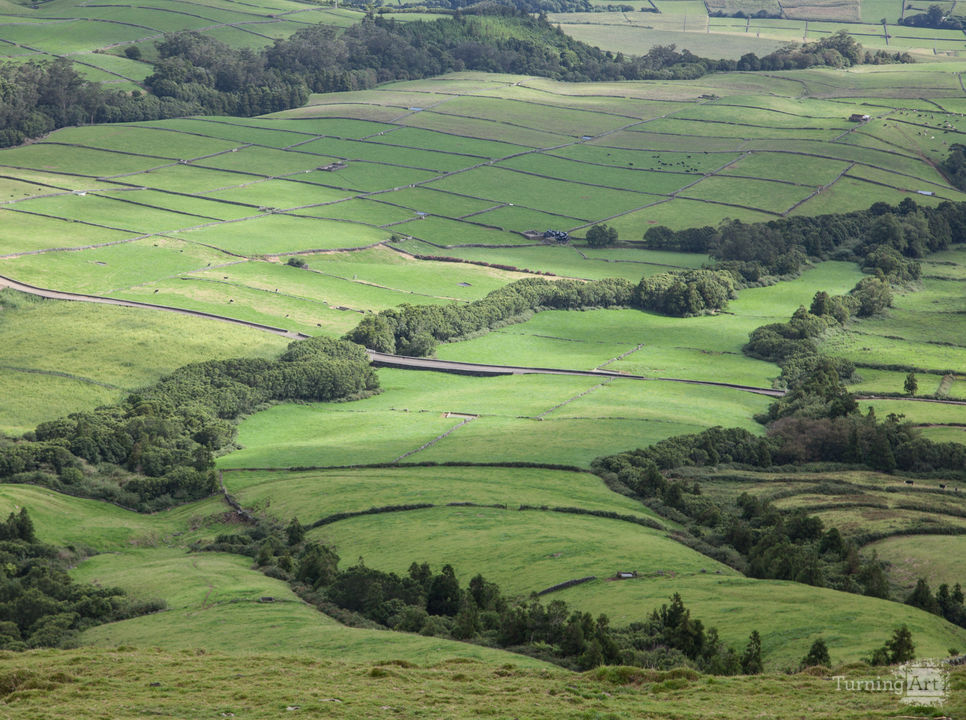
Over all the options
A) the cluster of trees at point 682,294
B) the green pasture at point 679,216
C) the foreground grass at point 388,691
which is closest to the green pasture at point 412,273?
the cluster of trees at point 682,294

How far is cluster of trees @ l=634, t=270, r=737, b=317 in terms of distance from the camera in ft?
461

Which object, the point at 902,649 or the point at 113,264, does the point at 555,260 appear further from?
the point at 902,649

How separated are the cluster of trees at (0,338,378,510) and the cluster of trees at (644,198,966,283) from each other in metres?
69.6

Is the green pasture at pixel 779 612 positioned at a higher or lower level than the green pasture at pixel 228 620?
higher

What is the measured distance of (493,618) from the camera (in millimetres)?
56906

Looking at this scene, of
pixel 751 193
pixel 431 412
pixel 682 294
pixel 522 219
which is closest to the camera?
pixel 431 412

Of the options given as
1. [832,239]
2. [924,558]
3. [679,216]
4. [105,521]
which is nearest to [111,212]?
[679,216]

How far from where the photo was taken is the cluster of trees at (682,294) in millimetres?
140375

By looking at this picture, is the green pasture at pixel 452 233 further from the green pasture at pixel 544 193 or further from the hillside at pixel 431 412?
the green pasture at pixel 544 193

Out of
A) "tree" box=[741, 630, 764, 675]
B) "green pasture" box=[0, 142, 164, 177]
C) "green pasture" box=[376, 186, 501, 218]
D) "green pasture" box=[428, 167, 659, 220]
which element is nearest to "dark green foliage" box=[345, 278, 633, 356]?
"green pasture" box=[376, 186, 501, 218]

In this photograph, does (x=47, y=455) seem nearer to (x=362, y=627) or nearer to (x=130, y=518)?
(x=130, y=518)

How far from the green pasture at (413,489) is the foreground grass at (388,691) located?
92.4ft

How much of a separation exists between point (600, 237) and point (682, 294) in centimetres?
3011

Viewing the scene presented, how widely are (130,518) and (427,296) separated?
6456 centimetres
